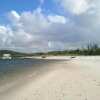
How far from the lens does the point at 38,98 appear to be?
481 inches

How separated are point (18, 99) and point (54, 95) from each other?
74.5 inches

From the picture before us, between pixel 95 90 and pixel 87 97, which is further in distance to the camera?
pixel 95 90

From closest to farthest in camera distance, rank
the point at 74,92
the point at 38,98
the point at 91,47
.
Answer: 1. the point at 38,98
2. the point at 74,92
3. the point at 91,47

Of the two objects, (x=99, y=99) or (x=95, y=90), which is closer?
(x=99, y=99)

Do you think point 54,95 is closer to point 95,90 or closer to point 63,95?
point 63,95

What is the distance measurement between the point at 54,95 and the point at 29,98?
4.34 feet

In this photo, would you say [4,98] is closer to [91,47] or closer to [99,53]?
[99,53]

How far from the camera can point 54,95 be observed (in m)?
12.6

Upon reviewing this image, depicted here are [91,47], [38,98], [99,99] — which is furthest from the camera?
[91,47]

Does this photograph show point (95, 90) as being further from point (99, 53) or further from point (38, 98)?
point (99, 53)

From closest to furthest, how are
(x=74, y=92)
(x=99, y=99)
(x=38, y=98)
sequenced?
(x=99, y=99) < (x=38, y=98) < (x=74, y=92)

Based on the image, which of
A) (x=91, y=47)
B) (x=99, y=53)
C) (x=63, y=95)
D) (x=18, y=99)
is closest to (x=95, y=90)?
(x=63, y=95)

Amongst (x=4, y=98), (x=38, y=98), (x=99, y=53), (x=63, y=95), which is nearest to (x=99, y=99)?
(x=63, y=95)

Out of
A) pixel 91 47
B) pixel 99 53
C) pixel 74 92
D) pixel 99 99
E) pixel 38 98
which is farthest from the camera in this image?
pixel 91 47
